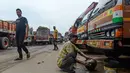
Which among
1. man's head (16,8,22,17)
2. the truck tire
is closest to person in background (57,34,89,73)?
man's head (16,8,22,17)

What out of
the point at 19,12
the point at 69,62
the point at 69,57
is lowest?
the point at 69,62

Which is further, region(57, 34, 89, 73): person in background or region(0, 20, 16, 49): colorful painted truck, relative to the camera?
region(0, 20, 16, 49): colorful painted truck

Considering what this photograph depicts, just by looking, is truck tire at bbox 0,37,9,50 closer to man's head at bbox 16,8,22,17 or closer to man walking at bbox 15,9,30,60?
man walking at bbox 15,9,30,60

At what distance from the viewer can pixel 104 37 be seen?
7.48 m

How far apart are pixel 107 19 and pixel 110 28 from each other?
0.37 meters

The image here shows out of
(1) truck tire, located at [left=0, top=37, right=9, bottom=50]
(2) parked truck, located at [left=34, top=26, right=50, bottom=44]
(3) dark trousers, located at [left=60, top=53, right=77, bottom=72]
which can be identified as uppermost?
(2) parked truck, located at [left=34, top=26, right=50, bottom=44]

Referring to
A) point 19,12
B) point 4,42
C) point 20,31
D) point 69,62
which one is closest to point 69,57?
point 69,62

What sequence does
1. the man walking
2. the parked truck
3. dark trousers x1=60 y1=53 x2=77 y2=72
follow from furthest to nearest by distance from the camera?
the parked truck → the man walking → dark trousers x1=60 y1=53 x2=77 y2=72

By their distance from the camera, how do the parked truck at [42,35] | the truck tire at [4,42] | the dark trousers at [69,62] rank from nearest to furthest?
the dark trousers at [69,62] → the truck tire at [4,42] → the parked truck at [42,35]

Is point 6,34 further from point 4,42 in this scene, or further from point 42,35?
point 42,35

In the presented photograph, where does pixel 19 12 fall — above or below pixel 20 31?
above

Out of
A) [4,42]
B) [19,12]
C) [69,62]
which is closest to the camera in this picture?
[69,62]

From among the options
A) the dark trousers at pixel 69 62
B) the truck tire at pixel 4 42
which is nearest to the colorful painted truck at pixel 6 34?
the truck tire at pixel 4 42

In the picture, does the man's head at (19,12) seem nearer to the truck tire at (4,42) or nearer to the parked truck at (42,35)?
the truck tire at (4,42)
